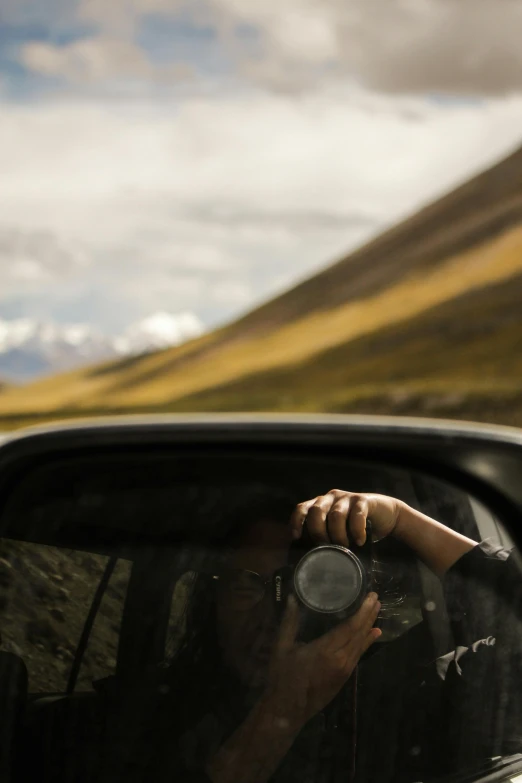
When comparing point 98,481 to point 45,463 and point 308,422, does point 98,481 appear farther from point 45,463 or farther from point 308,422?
point 308,422

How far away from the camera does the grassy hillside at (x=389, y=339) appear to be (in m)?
95.2

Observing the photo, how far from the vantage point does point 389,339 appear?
131750 millimetres

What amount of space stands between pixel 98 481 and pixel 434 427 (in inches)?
33.8

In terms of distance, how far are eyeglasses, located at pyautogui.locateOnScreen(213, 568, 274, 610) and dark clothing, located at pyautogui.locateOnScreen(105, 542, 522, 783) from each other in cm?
18

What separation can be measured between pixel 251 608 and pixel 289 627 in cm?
10

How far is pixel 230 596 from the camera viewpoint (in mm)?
2225

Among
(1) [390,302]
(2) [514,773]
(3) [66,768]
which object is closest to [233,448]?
(3) [66,768]

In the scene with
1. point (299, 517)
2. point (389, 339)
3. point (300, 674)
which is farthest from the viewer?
point (389, 339)

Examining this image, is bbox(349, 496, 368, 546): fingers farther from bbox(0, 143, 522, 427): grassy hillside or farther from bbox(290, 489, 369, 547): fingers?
bbox(0, 143, 522, 427): grassy hillside

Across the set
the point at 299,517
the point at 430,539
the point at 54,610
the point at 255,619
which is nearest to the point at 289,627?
the point at 255,619

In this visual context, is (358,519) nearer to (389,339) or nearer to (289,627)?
(289,627)

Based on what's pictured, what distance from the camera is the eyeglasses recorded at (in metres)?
2.20

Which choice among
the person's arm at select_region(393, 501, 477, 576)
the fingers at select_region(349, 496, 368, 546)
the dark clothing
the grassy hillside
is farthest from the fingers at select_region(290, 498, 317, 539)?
the grassy hillside

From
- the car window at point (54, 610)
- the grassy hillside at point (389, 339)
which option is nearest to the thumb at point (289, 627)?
the car window at point (54, 610)
